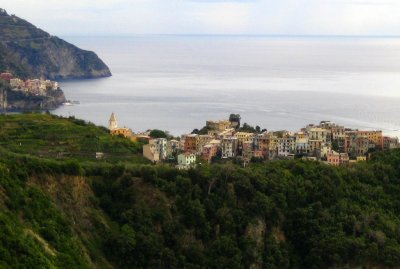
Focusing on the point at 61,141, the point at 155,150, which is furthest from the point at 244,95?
the point at 61,141

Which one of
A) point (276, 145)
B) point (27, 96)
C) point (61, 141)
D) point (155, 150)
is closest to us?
point (61, 141)

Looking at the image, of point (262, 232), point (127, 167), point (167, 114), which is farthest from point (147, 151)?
point (167, 114)

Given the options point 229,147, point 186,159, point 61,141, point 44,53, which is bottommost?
point 186,159

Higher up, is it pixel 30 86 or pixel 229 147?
pixel 30 86

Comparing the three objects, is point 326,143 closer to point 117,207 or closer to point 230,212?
point 230,212

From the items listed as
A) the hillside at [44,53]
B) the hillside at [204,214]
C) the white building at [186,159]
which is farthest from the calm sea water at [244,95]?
the hillside at [204,214]

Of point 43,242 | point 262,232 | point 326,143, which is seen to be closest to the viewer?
point 43,242

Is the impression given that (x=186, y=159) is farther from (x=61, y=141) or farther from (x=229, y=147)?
(x=61, y=141)
